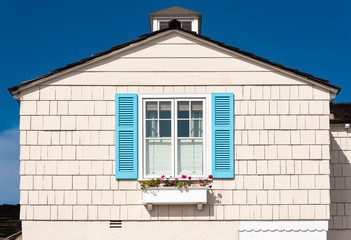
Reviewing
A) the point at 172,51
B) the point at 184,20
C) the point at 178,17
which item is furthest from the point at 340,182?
the point at 178,17

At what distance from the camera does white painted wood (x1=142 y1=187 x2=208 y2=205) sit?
822 cm

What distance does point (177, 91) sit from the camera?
28.3 feet

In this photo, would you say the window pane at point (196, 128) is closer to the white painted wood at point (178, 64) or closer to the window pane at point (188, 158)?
the window pane at point (188, 158)

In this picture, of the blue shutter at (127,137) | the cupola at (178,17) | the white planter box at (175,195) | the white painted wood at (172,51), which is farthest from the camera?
the cupola at (178,17)

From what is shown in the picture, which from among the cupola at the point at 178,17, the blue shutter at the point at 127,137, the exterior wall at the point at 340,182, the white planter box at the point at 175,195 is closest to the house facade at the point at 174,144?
the blue shutter at the point at 127,137

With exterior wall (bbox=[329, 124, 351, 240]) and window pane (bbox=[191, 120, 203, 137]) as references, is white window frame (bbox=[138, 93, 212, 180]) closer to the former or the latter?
window pane (bbox=[191, 120, 203, 137])

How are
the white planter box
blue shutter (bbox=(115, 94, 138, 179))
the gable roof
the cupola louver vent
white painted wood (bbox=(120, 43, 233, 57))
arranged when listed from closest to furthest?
the white planter box, blue shutter (bbox=(115, 94, 138, 179)), the cupola louver vent, the gable roof, white painted wood (bbox=(120, 43, 233, 57))

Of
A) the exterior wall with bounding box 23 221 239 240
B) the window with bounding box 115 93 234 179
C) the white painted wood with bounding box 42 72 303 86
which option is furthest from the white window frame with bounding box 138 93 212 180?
the exterior wall with bounding box 23 221 239 240

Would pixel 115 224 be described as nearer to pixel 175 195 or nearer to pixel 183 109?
pixel 175 195

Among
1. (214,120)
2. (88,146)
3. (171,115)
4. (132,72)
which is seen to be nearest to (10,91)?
(88,146)

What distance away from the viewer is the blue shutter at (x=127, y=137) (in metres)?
8.44

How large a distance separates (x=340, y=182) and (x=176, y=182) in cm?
396

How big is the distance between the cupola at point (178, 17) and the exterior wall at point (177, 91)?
3708 mm

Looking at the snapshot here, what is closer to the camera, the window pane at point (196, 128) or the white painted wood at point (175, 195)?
the white painted wood at point (175, 195)
